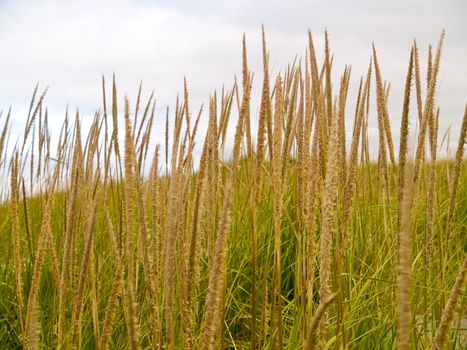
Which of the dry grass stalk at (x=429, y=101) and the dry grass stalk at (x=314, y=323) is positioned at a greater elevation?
the dry grass stalk at (x=429, y=101)

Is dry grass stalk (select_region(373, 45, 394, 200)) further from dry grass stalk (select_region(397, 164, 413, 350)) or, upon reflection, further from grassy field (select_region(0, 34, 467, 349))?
dry grass stalk (select_region(397, 164, 413, 350))

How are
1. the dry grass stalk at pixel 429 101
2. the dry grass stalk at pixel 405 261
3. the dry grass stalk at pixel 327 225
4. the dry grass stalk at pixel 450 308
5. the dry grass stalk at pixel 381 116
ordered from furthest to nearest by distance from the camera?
the dry grass stalk at pixel 381 116 < the dry grass stalk at pixel 429 101 < the dry grass stalk at pixel 327 225 < the dry grass stalk at pixel 450 308 < the dry grass stalk at pixel 405 261

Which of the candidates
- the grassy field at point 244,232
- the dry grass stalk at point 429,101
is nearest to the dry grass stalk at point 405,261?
the grassy field at point 244,232

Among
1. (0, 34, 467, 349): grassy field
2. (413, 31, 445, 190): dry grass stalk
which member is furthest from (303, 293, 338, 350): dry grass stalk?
(413, 31, 445, 190): dry grass stalk

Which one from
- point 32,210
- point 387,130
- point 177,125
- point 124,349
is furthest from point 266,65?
point 32,210

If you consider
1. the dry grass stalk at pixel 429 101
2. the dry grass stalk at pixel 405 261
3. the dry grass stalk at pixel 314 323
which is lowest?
the dry grass stalk at pixel 314 323

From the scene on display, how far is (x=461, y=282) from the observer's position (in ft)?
1.96

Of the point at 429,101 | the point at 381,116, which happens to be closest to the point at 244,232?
the point at 381,116

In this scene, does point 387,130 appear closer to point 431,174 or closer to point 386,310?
point 431,174

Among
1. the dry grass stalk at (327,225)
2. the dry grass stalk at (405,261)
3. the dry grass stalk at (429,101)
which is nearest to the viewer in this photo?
the dry grass stalk at (405,261)

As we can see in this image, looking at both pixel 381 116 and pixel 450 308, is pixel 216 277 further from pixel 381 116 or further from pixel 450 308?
pixel 381 116

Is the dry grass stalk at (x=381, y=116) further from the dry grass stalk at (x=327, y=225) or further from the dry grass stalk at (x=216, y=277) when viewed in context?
the dry grass stalk at (x=216, y=277)

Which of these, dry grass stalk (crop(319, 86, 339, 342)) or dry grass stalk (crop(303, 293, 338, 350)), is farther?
dry grass stalk (crop(319, 86, 339, 342))

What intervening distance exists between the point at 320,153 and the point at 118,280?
0.56 meters
